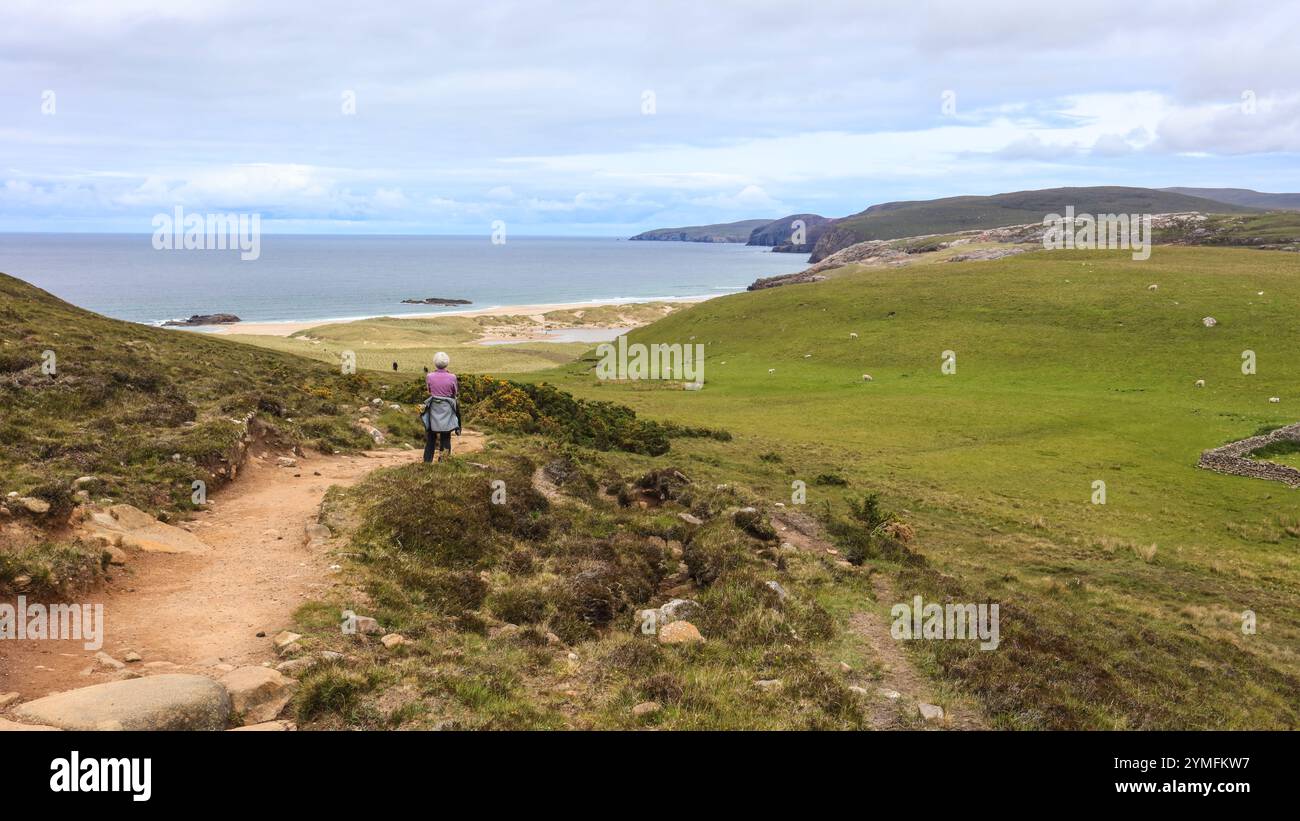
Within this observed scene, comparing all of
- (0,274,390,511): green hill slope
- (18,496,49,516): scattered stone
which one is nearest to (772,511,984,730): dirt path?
(18,496,49,516): scattered stone

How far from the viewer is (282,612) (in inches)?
432

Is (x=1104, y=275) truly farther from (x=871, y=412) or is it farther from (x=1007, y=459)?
(x=1007, y=459)

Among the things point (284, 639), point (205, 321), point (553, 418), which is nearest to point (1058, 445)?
point (553, 418)

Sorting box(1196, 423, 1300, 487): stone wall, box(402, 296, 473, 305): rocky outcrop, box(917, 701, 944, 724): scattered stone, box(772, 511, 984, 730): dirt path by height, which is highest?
box(402, 296, 473, 305): rocky outcrop

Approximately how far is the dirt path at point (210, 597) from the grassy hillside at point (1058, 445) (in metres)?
10.6

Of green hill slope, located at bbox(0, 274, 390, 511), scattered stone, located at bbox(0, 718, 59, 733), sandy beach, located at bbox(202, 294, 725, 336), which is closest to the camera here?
scattered stone, located at bbox(0, 718, 59, 733)

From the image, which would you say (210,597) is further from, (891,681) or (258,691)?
(891,681)

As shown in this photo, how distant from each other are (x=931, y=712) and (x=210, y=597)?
1107 cm

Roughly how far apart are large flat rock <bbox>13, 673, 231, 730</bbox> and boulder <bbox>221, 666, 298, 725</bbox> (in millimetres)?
186

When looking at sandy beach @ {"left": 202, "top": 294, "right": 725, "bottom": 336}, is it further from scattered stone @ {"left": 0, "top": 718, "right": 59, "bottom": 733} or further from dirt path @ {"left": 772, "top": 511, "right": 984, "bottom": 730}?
scattered stone @ {"left": 0, "top": 718, "right": 59, "bottom": 733}

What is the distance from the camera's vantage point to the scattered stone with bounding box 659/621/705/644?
1170cm

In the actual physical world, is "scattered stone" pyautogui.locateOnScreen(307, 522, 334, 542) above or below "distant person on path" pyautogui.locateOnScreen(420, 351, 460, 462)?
below

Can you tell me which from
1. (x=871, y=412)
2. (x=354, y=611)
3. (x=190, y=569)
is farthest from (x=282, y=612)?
(x=871, y=412)

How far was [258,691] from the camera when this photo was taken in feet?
27.7
